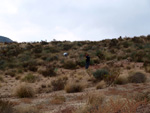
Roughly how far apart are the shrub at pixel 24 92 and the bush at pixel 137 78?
651cm

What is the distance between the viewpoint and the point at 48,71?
1669 centimetres

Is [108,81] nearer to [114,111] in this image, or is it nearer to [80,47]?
[114,111]

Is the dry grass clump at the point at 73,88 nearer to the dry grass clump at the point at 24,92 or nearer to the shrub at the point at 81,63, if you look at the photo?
the dry grass clump at the point at 24,92

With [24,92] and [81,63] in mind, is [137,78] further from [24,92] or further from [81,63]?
[81,63]

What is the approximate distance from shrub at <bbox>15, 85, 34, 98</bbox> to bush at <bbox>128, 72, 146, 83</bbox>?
21.4ft

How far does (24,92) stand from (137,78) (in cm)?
709

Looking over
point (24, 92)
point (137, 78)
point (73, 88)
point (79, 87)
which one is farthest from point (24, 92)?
point (137, 78)

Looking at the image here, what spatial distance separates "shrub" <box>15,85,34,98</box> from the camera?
27.9 ft

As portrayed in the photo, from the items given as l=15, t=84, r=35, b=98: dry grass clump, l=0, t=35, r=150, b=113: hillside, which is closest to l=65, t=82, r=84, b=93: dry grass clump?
l=0, t=35, r=150, b=113: hillside

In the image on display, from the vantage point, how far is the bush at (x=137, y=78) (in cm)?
1059

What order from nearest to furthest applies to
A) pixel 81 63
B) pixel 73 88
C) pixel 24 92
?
pixel 24 92 < pixel 73 88 < pixel 81 63

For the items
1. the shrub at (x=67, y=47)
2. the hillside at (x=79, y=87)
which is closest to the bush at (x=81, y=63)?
the hillside at (x=79, y=87)

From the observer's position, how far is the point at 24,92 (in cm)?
856

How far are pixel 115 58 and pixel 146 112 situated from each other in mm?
22112
